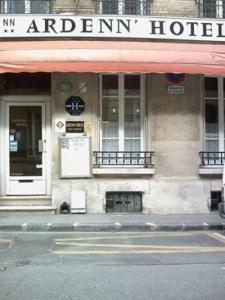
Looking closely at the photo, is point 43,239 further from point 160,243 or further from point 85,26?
point 85,26

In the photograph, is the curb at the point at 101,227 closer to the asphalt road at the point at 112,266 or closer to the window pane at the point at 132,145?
the asphalt road at the point at 112,266

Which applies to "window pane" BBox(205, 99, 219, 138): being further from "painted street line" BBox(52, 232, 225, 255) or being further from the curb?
"painted street line" BBox(52, 232, 225, 255)

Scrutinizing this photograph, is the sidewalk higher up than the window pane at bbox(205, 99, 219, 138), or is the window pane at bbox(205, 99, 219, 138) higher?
the window pane at bbox(205, 99, 219, 138)

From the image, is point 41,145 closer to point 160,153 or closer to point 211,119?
point 160,153

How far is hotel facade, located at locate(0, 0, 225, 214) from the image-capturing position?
12.8m

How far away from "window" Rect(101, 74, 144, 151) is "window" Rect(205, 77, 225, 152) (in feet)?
5.02

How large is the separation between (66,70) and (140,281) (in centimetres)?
593

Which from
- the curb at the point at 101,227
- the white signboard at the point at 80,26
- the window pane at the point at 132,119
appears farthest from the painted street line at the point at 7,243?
the white signboard at the point at 80,26

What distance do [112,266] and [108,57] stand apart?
5.49 m

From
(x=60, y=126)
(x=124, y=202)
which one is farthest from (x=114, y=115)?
(x=124, y=202)

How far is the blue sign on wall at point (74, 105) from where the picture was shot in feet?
43.1

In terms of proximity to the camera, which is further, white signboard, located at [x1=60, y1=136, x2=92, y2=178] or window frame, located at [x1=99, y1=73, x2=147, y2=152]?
window frame, located at [x1=99, y1=73, x2=147, y2=152]

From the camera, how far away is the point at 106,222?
11844mm

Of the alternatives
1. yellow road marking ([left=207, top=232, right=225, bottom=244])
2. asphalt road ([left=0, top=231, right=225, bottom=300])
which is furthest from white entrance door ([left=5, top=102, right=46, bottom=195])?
yellow road marking ([left=207, top=232, right=225, bottom=244])
